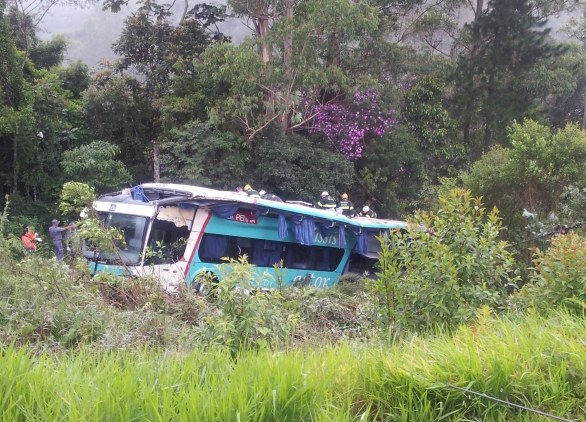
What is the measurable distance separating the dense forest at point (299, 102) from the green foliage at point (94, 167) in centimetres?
6

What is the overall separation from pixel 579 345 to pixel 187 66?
18746 millimetres

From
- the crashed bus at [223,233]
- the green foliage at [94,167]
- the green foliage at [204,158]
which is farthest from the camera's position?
the green foliage at [204,158]

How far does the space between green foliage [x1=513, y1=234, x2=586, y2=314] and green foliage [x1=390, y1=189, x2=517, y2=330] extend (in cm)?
33

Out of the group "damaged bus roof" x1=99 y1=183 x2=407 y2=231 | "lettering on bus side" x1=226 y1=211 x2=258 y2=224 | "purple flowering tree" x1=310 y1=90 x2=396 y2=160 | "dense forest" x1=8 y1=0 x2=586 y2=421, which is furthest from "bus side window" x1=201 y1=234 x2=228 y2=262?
"purple flowering tree" x1=310 y1=90 x2=396 y2=160

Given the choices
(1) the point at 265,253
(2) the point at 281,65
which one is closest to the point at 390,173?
(2) the point at 281,65

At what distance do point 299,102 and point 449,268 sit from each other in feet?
46.3

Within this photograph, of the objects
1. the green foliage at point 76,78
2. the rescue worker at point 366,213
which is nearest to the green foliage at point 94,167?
the green foliage at point 76,78

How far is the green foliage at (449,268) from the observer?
442 centimetres

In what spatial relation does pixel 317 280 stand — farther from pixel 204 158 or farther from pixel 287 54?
pixel 287 54

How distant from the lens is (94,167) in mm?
16844

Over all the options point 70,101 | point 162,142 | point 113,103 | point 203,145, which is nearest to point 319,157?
point 203,145

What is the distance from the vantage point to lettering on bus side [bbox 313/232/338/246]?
13.6 m

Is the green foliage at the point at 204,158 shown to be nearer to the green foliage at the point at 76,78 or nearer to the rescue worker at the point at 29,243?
the green foliage at the point at 76,78

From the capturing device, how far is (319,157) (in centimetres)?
1888
